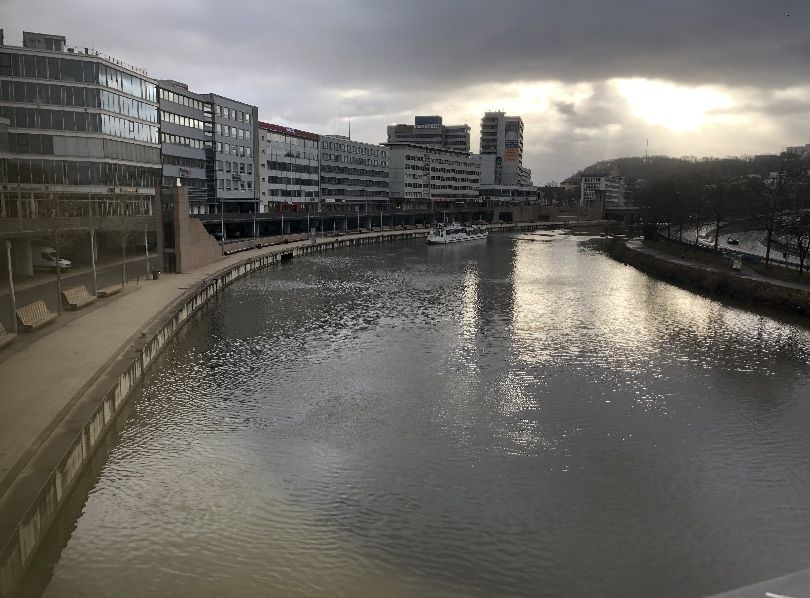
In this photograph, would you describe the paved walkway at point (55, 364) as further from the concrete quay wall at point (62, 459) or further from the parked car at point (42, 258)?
the parked car at point (42, 258)

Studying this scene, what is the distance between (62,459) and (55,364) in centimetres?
821

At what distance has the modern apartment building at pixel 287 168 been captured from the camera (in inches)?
4277

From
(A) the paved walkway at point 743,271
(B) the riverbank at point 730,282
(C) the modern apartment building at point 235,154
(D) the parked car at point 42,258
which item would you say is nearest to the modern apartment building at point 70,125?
(D) the parked car at point 42,258

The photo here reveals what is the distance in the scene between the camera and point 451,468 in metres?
17.0

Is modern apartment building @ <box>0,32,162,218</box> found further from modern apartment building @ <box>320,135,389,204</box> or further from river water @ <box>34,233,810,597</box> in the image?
modern apartment building @ <box>320,135,389,204</box>

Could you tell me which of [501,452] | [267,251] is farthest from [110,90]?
[501,452]

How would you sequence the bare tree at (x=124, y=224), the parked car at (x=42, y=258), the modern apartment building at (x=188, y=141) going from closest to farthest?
the parked car at (x=42, y=258) → the bare tree at (x=124, y=224) → the modern apartment building at (x=188, y=141)

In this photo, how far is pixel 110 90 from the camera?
59.3 metres

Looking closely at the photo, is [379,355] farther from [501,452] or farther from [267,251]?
[267,251]

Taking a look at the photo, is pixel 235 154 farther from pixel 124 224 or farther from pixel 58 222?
pixel 58 222

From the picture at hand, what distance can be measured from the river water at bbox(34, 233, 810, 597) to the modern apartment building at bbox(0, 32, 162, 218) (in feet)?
96.7

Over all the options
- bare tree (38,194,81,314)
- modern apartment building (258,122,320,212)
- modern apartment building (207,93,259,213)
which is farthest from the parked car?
modern apartment building (258,122,320,212)

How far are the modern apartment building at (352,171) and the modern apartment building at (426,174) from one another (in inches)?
176

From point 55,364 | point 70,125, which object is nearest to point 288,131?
point 70,125
